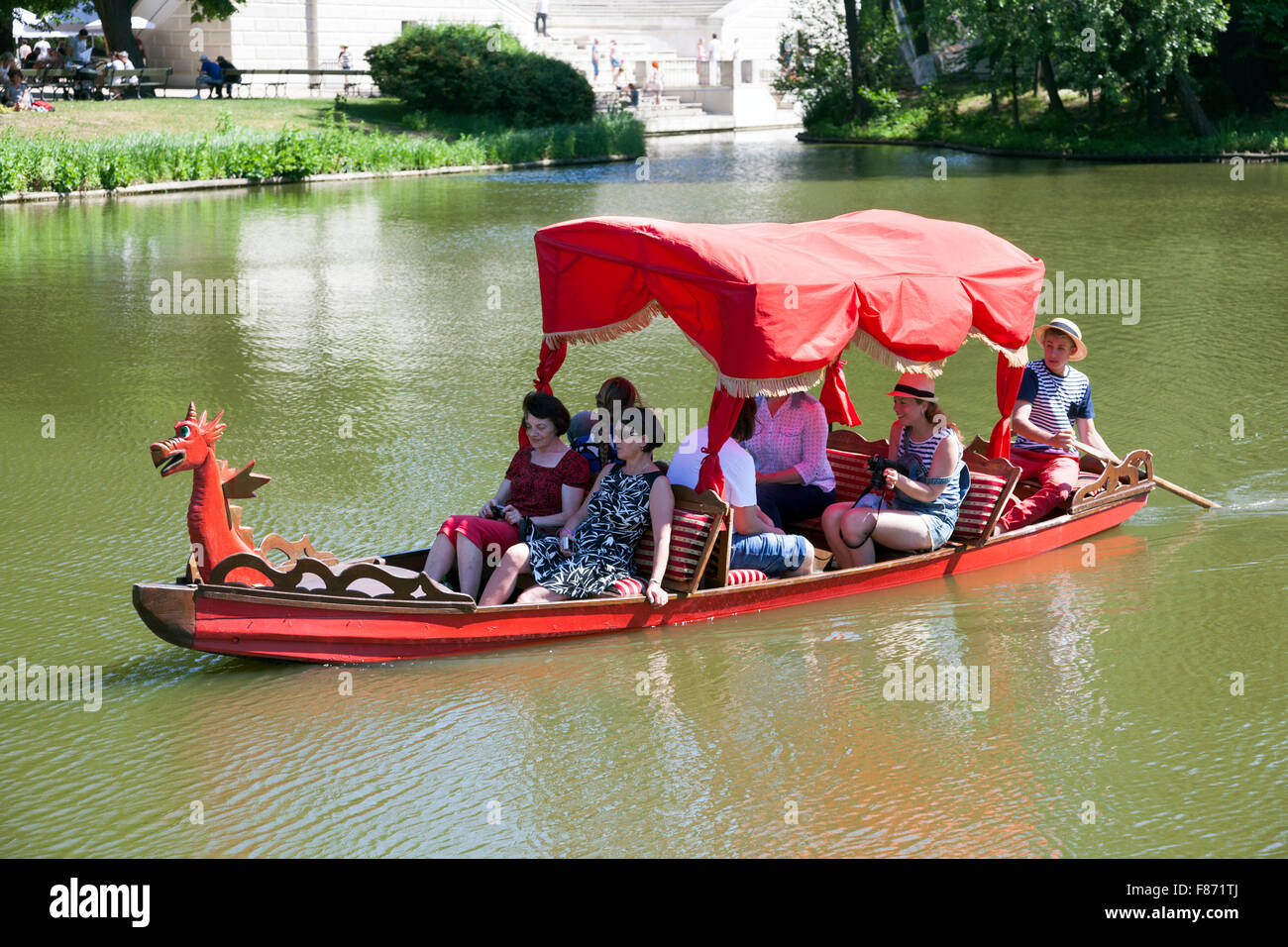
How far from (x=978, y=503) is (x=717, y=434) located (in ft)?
7.75

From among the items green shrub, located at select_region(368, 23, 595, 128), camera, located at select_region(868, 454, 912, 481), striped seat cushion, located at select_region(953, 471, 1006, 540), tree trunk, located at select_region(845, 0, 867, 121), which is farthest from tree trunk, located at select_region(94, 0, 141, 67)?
striped seat cushion, located at select_region(953, 471, 1006, 540)

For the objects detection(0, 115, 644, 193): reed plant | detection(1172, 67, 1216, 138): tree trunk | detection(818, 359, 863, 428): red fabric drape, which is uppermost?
detection(1172, 67, 1216, 138): tree trunk

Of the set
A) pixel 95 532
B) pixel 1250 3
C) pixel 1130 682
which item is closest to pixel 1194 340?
pixel 1130 682

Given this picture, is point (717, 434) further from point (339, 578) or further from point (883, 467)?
point (339, 578)

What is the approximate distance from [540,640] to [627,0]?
184 ft

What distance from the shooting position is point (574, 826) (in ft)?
21.5

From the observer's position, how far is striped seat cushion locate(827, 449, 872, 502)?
1012 centimetres

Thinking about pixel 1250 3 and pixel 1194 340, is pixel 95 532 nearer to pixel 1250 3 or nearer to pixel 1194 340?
A: pixel 1194 340

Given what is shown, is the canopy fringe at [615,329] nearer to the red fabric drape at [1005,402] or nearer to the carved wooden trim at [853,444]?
the carved wooden trim at [853,444]

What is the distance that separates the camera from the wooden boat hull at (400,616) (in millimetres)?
7562

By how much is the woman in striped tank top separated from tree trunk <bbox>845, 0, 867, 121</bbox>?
39531mm

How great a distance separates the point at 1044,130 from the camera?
131 ft

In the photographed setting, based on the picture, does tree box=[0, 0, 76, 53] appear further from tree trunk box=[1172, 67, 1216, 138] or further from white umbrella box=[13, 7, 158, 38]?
tree trunk box=[1172, 67, 1216, 138]

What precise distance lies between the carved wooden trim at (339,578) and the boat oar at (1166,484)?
5.23 metres
